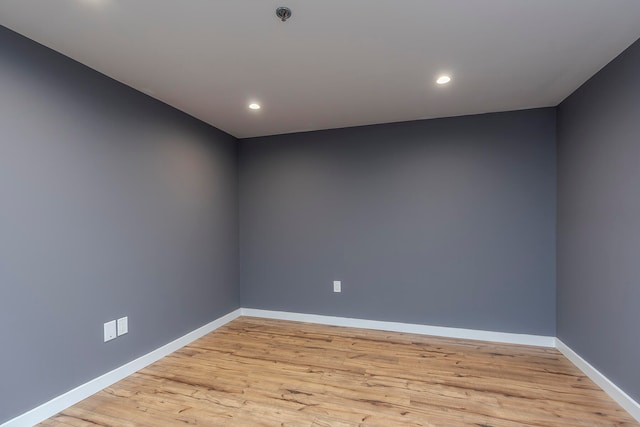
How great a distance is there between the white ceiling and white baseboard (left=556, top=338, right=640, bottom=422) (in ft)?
7.14

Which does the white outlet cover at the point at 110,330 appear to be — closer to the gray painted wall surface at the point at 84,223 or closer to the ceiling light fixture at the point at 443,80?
the gray painted wall surface at the point at 84,223

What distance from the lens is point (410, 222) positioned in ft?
10.6

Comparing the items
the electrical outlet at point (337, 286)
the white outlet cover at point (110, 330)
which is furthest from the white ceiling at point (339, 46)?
the electrical outlet at point (337, 286)

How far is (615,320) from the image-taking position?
200 centimetres

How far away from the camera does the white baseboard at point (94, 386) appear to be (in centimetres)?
175

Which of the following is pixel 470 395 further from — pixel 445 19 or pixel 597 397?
pixel 445 19

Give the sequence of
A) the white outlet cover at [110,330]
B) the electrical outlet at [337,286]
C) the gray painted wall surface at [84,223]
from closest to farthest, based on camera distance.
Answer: the gray painted wall surface at [84,223]
the white outlet cover at [110,330]
the electrical outlet at [337,286]

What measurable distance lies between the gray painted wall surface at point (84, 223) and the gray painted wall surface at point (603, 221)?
3.42 m

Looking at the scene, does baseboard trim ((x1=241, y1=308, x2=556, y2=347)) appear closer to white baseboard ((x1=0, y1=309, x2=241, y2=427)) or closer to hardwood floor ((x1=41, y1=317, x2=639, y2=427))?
hardwood floor ((x1=41, y1=317, x2=639, y2=427))

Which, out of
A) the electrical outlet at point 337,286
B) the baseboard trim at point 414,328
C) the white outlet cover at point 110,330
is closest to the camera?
the white outlet cover at point 110,330

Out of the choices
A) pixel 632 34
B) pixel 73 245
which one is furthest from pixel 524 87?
pixel 73 245

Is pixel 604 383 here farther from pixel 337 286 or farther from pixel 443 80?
pixel 443 80

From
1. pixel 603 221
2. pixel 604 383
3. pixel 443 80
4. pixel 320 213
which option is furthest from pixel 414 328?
pixel 443 80

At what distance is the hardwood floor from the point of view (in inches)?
71.9
